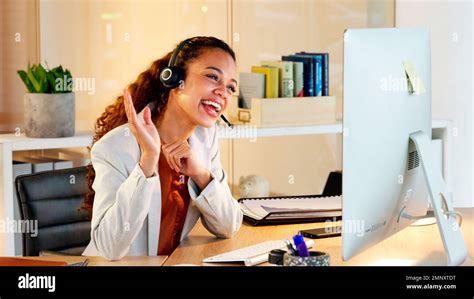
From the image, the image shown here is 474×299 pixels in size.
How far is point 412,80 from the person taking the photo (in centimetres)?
194

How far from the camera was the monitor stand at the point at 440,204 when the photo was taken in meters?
1.92

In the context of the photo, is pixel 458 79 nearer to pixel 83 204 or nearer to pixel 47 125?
pixel 47 125

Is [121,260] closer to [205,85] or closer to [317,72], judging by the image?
[205,85]

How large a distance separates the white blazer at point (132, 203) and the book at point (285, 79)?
1588mm

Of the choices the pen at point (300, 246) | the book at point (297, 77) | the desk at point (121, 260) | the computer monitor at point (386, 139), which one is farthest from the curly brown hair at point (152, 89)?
the book at point (297, 77)

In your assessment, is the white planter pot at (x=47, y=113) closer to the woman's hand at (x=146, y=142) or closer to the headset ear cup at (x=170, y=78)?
the headset ear cup at (x=170, y=78)

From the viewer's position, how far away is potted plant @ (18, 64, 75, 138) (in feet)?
11.6

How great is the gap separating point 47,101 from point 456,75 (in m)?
2.38

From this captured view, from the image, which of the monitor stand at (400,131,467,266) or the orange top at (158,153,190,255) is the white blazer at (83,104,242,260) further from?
the monitor stand at (400,131,467,266)

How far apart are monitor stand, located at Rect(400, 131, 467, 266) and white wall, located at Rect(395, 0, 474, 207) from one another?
2892 mm

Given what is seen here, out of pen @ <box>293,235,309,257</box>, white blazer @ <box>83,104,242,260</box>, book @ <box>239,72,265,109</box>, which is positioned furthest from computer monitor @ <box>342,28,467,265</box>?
book @ <box>239,72,265,109</box>

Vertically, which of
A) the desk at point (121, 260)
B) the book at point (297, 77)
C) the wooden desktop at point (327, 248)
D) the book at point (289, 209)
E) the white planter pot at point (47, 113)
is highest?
the book at point (297, 77)

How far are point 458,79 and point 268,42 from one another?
3.57 ft

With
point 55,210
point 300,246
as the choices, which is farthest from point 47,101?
point 300,246
